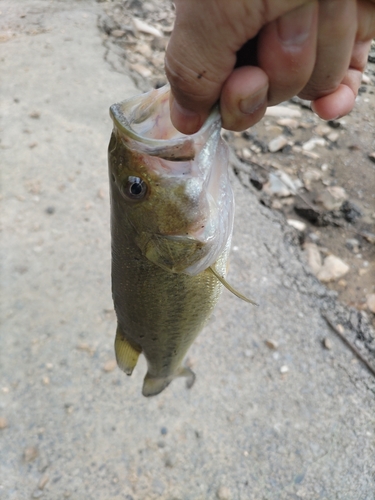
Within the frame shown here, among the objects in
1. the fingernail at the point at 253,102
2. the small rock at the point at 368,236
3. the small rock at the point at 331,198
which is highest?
the fingernail at the point at 253,102

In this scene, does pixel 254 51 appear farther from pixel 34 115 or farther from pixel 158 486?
pixel 34 115

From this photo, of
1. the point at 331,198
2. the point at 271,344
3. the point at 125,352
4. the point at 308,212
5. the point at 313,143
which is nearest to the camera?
the point at 125,352

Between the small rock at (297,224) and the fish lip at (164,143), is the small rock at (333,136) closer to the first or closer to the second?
the small rock at (297,224)

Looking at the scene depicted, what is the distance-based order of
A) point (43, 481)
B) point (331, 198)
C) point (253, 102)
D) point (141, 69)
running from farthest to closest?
point (141, 69)
point (331, 198)
point (43, 481)
point (253, 102)

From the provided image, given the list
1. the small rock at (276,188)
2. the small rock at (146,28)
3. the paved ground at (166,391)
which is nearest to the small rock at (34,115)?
the paved ground at (166,391)

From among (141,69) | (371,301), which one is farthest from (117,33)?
(371,301)

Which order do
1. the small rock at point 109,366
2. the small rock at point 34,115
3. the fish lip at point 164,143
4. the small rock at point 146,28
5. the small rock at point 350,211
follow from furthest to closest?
the small rock at point 146,28 < the small rock at point 34,115 < the small rock at point 350,211 < the small rock at point 109,366 < the fish lip at point 164,143

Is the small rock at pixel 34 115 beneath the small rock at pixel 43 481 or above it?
above

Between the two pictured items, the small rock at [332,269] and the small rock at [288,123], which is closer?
the small rock at [332,269]
